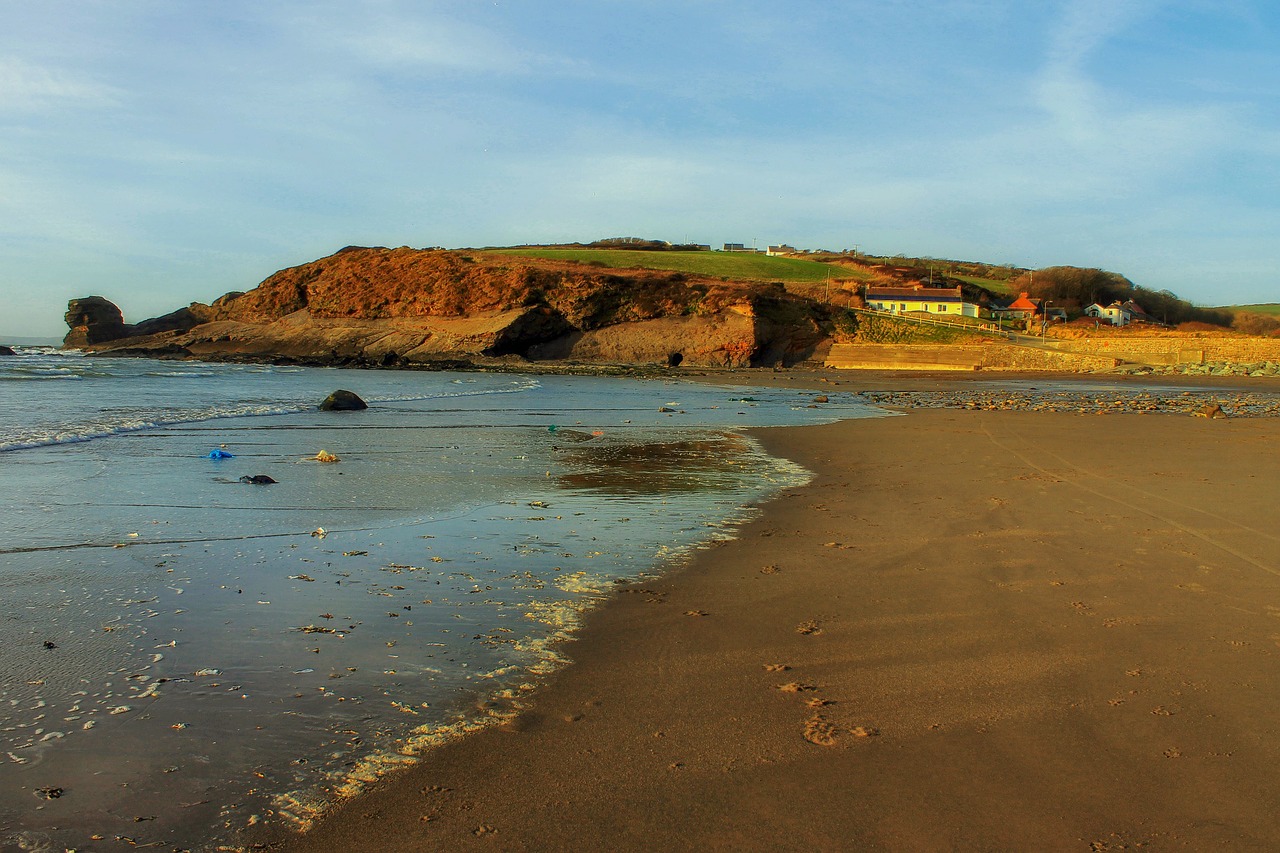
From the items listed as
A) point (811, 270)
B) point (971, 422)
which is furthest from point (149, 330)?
point (971, 422)

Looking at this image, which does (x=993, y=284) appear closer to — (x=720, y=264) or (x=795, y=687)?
(x=720, y=264)

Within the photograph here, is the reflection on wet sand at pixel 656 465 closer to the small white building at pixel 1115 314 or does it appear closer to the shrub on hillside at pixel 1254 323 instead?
the shrub on hillside at pixel 1254 323

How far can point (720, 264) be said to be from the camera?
88.6 metres

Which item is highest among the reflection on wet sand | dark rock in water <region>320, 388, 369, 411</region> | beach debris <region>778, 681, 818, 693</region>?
dark rock in water <region>320, 388, 369, 411</region>

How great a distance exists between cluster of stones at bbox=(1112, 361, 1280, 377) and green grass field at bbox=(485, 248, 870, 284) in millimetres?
38199

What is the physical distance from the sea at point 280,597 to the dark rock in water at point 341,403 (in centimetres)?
631

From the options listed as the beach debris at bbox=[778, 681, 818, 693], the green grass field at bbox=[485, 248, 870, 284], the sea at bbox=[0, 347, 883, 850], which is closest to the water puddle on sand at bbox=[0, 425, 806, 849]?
the sea at bbox=[0, 347, 883, 850]

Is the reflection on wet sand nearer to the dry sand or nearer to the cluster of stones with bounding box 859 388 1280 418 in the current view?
the dry sand

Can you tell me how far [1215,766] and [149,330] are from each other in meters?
80.0

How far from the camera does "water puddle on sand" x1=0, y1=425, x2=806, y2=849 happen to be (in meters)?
3.15

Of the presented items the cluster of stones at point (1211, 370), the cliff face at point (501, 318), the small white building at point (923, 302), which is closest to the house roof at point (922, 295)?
the small white building at point (923, 302)

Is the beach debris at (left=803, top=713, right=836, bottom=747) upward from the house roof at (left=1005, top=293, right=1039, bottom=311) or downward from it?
downward

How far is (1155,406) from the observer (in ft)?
75.2

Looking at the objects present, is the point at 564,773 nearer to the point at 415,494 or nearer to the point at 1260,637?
the point at 1260,637
